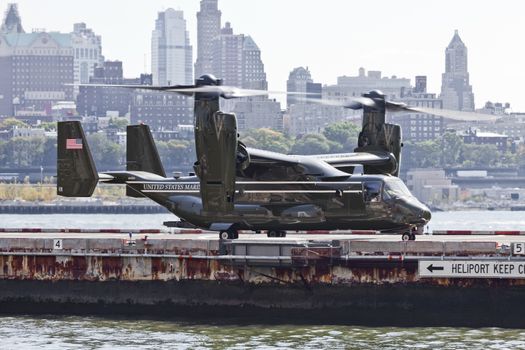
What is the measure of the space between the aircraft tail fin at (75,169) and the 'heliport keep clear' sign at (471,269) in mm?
17601

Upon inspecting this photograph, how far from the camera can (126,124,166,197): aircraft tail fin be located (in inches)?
3046

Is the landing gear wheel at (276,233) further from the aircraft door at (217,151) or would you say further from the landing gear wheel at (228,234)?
the aircraft door at (217,151)

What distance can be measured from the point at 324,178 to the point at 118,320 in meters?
10.2

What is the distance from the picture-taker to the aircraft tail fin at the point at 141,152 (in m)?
77.4

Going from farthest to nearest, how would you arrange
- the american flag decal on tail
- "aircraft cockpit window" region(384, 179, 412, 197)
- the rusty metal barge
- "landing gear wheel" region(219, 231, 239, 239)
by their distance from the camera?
the american flag decal on tail < "landing gear wheel" region(219, 231, 239, 239) < "aircraft cockpit window" region(384, 179, 412, 197) < the rusty metal barge

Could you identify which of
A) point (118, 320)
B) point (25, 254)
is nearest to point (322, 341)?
point (118, 320)

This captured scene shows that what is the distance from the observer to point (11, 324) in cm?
6378

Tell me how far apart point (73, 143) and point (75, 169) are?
1154mm

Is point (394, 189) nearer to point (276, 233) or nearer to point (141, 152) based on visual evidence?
point (276, 233)

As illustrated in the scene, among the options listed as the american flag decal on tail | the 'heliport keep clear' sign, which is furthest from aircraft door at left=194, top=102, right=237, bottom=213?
the american flag decal on tail

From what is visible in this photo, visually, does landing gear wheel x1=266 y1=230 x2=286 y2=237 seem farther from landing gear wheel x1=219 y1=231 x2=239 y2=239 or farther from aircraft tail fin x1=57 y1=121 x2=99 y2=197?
aircraft tail fin x1=57 y1=121 x2=99 y2=197

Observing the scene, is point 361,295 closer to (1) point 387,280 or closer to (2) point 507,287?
(1) point 387,280

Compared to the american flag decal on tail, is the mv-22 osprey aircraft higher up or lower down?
lower down

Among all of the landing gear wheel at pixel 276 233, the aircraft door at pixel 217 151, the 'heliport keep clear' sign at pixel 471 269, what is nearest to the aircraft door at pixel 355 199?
the landing gear wheel at pixel 276 233
